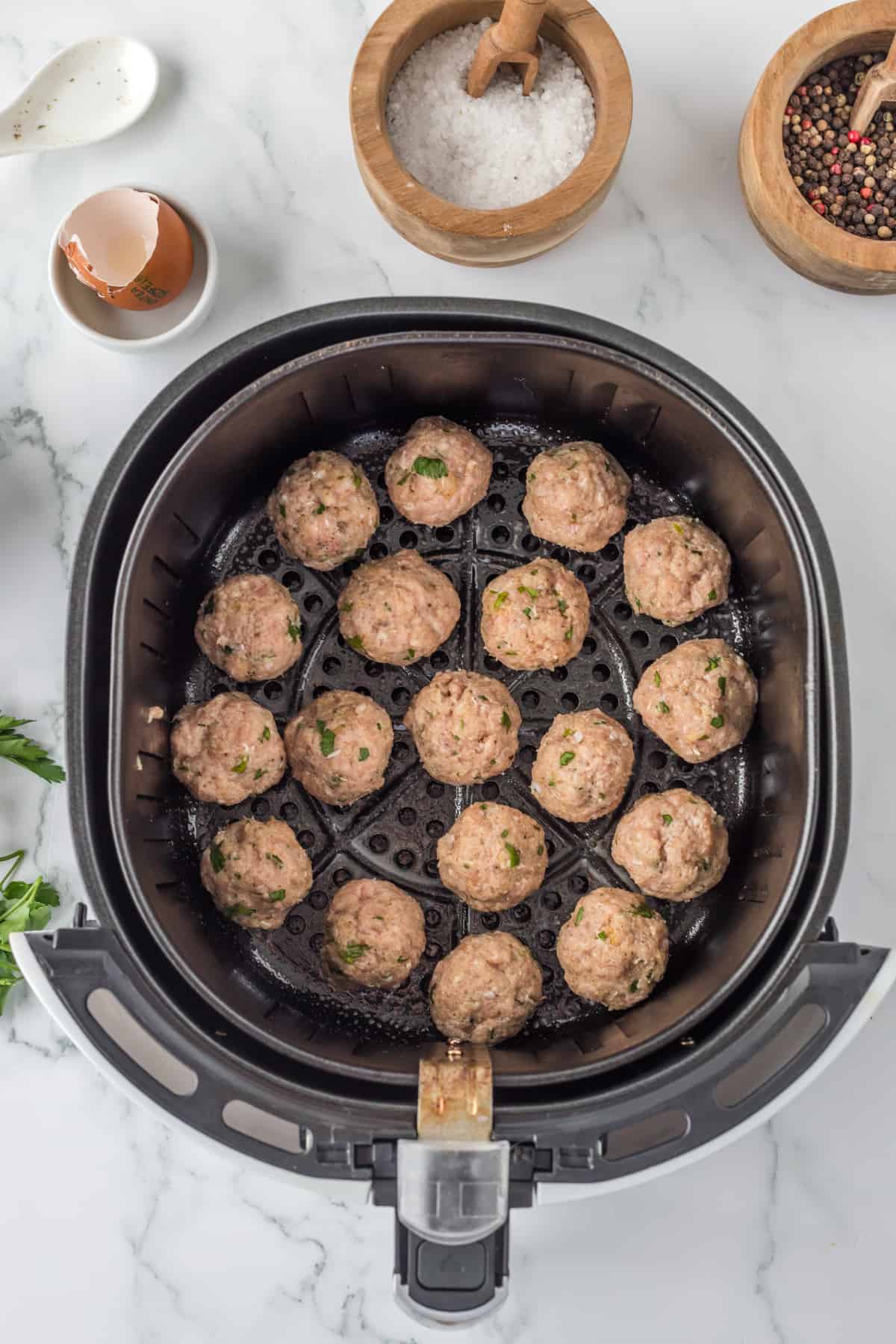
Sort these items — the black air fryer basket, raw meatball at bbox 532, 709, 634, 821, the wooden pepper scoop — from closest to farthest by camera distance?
the black air fryer basket, the wooden pepper scoop, raw meatball at bbox 532, 709, 634, 821

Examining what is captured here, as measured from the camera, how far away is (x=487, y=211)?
1347 millimetres

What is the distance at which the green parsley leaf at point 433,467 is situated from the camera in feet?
4.50

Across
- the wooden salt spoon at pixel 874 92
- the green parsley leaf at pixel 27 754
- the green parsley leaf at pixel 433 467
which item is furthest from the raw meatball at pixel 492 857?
the wooden salt spoon at pixel 874 92

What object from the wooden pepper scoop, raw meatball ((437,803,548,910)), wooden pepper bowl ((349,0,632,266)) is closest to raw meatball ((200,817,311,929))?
raw meatball ((437,803,548,910))

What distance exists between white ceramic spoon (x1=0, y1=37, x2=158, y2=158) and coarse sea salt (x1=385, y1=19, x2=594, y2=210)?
379 mm

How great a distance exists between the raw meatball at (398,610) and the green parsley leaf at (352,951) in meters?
0.34

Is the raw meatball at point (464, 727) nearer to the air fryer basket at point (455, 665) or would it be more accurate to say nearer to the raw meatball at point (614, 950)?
the air fryer basket at point (455, 665)

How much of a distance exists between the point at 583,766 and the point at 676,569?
10.3 inches

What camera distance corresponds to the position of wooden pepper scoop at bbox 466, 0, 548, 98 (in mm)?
1232

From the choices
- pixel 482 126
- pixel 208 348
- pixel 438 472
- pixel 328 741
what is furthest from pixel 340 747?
pixel 482 126

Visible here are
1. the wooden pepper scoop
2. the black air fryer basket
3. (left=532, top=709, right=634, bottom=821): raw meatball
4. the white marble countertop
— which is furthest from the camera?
the white marble countertop

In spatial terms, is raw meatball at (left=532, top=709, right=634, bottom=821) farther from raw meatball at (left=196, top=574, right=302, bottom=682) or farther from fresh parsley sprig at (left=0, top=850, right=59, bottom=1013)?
fresh parsley sprig at (left=0, top=850, right=59, bottom=1013)

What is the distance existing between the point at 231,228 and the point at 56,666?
0.64m

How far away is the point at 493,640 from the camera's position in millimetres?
1391
